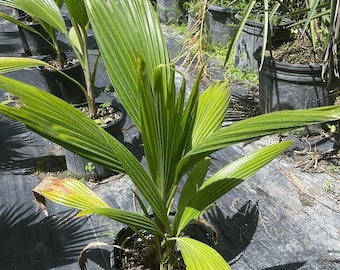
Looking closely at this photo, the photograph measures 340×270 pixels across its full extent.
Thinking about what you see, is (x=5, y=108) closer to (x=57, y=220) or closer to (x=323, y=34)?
(x=57, y=220)

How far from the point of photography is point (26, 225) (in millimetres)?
1767

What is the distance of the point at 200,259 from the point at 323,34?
1613mm

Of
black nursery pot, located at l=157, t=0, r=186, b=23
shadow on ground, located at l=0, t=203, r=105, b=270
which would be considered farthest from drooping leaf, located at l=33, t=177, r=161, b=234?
black nursery pot, located at l=157, t=0, r=186, b=23

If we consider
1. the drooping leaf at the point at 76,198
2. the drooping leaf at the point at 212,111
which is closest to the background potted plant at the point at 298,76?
the drooping leaf at the point at 212,111

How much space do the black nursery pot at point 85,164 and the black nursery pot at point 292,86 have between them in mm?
852

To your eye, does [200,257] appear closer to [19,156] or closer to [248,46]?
[19,156]

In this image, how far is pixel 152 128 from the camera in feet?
3.37

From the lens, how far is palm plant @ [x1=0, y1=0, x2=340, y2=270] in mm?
954

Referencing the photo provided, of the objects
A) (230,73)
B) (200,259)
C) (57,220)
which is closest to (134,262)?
(200,259)

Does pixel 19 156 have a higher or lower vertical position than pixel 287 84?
lower

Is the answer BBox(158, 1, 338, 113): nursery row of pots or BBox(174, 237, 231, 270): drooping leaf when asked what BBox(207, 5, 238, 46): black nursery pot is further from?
BBox(174, 237, 231, 270): drooping leaf

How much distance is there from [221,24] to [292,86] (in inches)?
53.7

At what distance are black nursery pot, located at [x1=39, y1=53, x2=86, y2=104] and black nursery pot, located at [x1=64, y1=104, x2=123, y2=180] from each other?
1.87 feet

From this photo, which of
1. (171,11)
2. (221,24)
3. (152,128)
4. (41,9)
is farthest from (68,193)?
(171,11)
